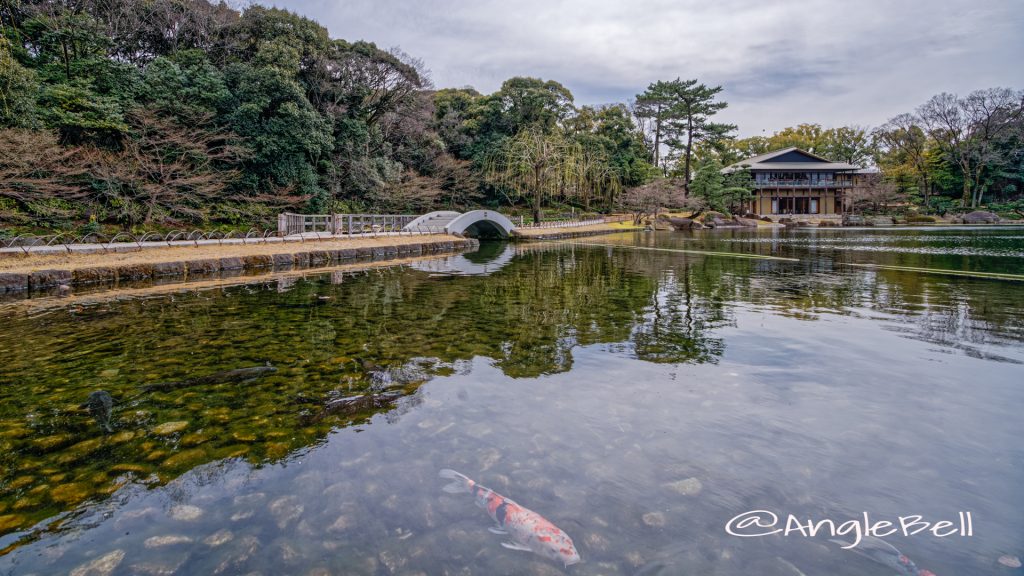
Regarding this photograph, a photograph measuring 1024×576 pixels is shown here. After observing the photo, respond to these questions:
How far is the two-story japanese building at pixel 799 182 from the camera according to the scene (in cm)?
5012

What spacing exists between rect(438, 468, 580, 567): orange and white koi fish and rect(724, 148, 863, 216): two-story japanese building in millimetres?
52668

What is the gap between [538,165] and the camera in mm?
32969

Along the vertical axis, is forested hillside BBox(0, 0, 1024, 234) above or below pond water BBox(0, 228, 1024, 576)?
above

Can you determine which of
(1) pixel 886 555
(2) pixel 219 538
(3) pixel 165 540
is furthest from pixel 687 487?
(3) pixel 165 540

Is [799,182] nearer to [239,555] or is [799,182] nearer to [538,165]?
[538,165]

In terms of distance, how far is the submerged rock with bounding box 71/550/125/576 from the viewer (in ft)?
7.35

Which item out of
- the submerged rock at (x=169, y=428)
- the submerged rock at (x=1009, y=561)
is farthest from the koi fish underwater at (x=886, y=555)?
the submerged rock at (x=169, y=428)

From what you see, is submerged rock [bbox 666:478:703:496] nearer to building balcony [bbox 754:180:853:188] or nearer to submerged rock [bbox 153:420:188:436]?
submerged rock [bbox 153:420:188:436]

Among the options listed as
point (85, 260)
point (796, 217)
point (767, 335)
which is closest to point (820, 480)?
point (767, 335)

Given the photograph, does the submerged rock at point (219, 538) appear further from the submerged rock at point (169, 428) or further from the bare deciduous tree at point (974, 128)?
the bare deciduous tree at point (974, 128)

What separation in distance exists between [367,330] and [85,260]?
9.91 metres

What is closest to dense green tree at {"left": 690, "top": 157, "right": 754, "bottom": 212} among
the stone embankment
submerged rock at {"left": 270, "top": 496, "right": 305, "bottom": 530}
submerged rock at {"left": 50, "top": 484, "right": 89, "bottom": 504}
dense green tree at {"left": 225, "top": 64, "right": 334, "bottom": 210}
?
dense green tree at {"left": 225, "top": 64, "right": 334, "bottom": 210}

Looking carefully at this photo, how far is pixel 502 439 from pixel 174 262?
41.6ft

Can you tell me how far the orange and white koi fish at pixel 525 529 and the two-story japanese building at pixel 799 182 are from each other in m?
52.7
